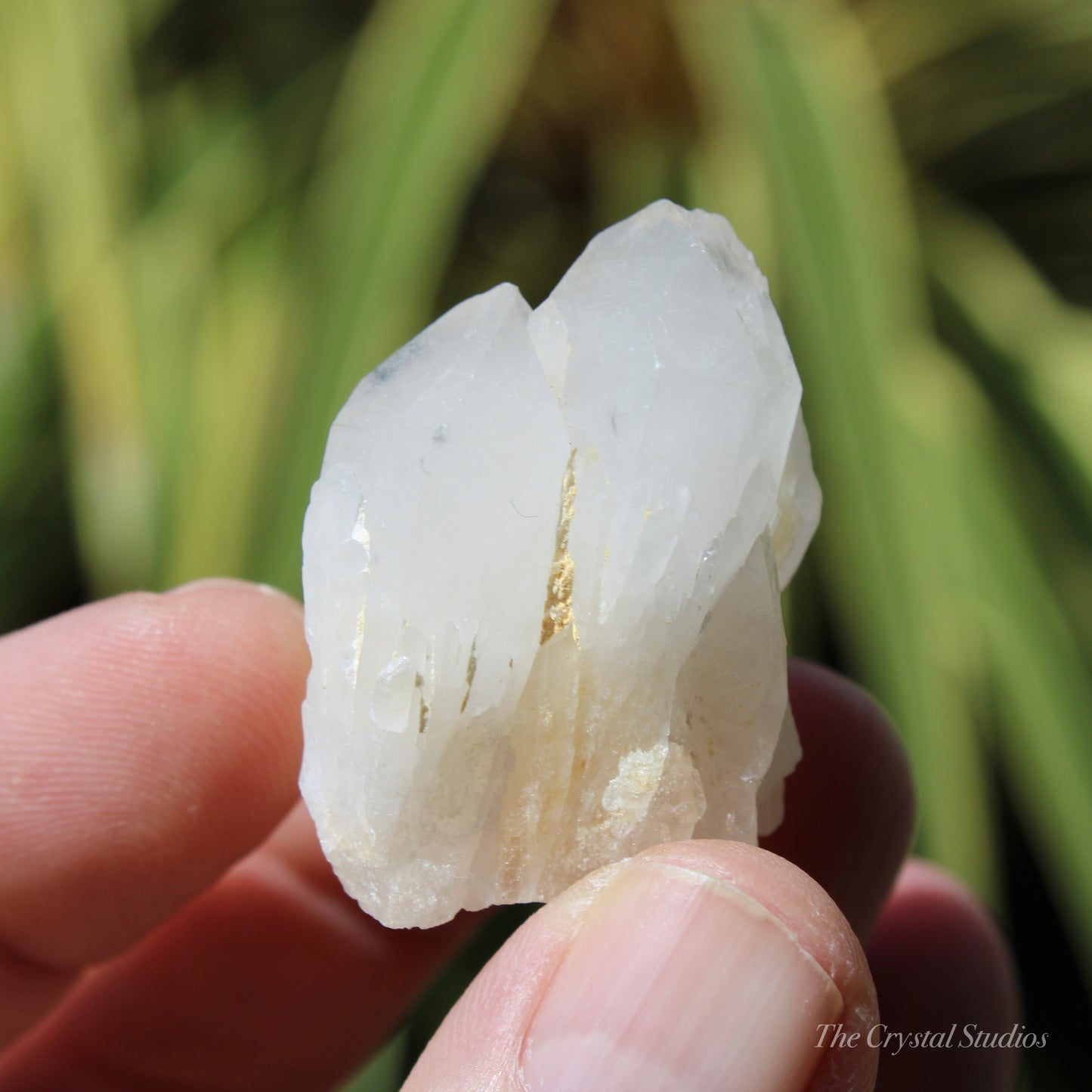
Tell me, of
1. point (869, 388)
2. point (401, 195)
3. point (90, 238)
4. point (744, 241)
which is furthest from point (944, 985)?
point (90, 238)

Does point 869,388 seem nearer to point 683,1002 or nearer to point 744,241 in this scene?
point 744,241

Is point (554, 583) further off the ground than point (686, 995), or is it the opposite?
point (554, 583)

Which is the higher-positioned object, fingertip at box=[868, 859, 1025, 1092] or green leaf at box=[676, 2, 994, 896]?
green leaf at box=[676, 2, 994, 896]

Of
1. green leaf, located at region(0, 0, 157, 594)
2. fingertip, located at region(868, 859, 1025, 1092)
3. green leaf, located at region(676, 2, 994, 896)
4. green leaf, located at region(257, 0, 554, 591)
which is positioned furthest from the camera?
green leaf, located at region(0, 0, 157, 594)

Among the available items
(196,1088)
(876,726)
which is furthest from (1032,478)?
(196,1088)

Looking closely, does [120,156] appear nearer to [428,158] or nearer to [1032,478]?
[428,158]

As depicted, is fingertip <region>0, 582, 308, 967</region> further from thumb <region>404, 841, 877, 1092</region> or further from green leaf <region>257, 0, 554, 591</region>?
green leaf <region>257, 0, 554, 591</region>

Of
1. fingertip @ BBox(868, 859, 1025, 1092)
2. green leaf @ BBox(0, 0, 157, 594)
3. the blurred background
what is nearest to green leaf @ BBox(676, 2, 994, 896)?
the blurred background
